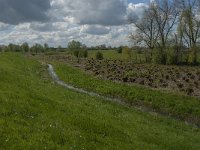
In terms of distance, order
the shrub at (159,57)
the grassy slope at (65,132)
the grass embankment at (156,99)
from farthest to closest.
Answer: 1. the shrub at (159,57)
2. the grass embankment at (156,99)
3. the grassy slope at (65,132)

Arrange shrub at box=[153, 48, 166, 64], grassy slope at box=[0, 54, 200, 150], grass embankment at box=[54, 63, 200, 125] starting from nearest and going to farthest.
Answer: grassy slope at box=[0, 54, 200, 150], grass embankment at box=[54, 63, 200, 125], shrub at box=[153, 48, 166, 64]

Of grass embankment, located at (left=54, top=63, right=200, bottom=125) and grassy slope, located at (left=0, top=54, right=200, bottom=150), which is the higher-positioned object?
grassy slope, located at (left=0, top=54, right=200, bottom=150)

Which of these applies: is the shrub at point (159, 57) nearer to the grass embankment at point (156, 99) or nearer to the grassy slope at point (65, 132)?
the grass embankment at point (156, 99)

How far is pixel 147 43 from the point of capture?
291 ft

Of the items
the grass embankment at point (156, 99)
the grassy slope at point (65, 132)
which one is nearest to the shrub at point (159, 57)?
the grass embankment at point (156, 99)

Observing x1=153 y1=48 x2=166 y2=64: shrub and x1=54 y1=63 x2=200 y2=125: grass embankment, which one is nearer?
x1=54 y1=63 x2=200 y2=125: grass embankment

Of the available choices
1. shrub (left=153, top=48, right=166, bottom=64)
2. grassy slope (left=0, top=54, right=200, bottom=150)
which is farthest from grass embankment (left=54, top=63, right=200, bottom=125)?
shrub (left=153, top=48, right=166, bottom=64)

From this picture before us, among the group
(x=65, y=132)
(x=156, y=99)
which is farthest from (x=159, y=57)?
(x=65, y=132)

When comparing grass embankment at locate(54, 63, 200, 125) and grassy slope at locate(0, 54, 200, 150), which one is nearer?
grassy slope at locate(0, 54, 200, 150)

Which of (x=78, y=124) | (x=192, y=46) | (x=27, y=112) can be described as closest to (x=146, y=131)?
(x=78, y=124)

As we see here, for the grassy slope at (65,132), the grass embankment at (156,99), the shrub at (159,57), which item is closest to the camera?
the grassy slope at (65,132)

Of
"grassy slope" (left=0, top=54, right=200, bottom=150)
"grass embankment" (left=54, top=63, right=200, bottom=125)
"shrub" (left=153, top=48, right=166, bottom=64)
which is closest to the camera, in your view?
"grassy slope" (left=0, top=54, right=200, bottom=150)

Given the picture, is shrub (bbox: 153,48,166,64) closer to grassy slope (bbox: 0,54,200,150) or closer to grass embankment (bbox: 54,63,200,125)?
grass embankment (bbox: 54,63,200,125)

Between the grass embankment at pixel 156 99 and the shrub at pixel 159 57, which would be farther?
the shrub at pixel 159 57
